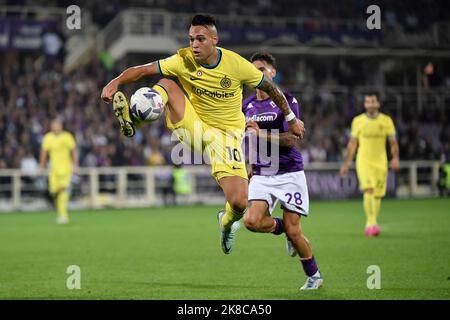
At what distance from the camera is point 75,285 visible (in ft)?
29.7

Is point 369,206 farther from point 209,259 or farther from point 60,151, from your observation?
point 60,151

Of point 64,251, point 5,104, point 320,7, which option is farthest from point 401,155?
point 64,251

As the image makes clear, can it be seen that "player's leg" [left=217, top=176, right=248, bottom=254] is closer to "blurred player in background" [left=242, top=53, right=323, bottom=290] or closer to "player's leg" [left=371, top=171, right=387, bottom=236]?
"blurred player in background" [left=242, top=53, right=323, bottom=290]

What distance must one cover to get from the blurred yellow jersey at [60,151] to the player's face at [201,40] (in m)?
11.7

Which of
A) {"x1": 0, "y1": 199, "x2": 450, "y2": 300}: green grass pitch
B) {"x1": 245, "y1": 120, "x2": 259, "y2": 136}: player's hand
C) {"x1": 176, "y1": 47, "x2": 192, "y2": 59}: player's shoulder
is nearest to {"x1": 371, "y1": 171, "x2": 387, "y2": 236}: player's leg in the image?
{"x1": 0, "y1": 199, "x2": 450, "y2": 300}: green grass pitch

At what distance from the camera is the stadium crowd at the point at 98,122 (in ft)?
94.5

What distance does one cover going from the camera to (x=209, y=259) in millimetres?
12023

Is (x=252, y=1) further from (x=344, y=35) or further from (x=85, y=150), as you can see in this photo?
(x=85, y=150)

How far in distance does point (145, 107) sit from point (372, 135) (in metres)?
8.32

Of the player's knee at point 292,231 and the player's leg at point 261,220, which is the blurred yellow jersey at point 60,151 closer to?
the player's leg at point 261,220

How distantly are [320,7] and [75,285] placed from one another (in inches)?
1282

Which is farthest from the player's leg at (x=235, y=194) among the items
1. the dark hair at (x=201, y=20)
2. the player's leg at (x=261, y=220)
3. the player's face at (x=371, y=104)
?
the player's face at (x=371, y=104)

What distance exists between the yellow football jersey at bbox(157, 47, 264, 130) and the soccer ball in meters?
0.57

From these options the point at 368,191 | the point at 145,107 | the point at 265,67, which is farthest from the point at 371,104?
the point at 145,107
